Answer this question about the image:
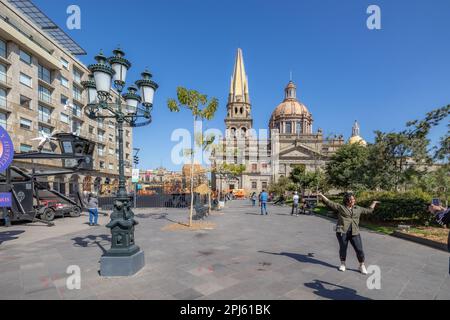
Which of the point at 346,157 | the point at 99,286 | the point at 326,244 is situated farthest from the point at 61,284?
the point at 346,157

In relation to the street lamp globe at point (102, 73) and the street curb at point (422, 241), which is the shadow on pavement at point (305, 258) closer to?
the street curb at point (422, 241)

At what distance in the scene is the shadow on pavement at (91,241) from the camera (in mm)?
7156

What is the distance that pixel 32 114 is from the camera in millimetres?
24234

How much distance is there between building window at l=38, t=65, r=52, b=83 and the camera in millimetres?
26078

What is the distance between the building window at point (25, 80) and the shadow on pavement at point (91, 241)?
24300mm

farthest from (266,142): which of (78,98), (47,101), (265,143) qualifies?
(47,101)

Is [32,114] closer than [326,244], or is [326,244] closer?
[326,244]

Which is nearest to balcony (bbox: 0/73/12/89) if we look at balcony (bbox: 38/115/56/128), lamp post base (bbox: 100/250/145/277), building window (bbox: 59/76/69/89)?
balcony (bbox: 38/115/56/128)

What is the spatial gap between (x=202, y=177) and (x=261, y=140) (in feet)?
140

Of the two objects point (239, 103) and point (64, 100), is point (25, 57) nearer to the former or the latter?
point (64, 100)

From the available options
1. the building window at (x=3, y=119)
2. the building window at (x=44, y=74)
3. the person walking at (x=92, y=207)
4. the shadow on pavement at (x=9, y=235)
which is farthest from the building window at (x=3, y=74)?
the person walking at (x=92, y=207)

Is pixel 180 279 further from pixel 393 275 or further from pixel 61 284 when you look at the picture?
pixel 393 275

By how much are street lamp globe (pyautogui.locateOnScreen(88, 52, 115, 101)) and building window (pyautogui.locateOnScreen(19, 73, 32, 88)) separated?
26.4 metres

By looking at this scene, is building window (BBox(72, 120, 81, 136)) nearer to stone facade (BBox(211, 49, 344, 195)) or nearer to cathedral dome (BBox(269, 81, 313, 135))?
stone facade (BBox(211, 49, 344, 195))
